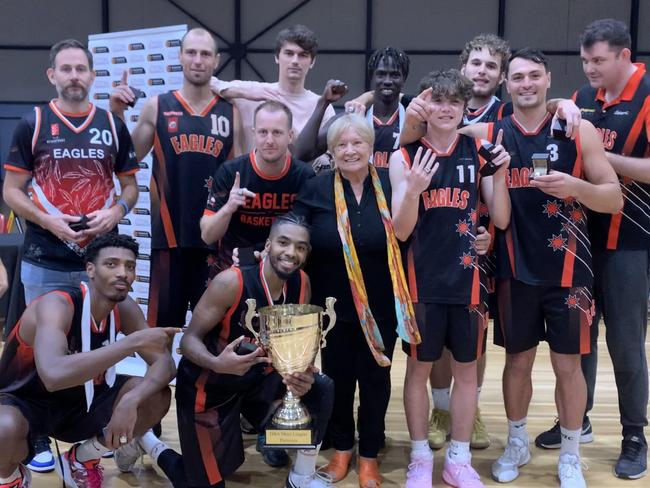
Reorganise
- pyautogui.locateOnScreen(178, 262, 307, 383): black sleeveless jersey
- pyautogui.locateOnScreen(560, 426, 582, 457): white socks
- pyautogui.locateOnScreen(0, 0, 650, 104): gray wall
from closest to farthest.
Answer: pyautogui.locateOnScreen(178, 262, 307, 383): black sleeveless jersey → pyautogui.locateOnScreen(560, 426, 582, 457): white socks → pyautogui.locateOnScreen(0, 0, 650, 104): gray wall

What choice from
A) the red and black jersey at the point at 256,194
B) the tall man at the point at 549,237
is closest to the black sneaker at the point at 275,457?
the red and black jersey at the point at 256,194

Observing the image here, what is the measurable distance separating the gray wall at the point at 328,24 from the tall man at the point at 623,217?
6.64 meters

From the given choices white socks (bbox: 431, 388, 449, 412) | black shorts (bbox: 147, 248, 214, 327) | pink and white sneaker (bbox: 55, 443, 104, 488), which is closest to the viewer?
pink and white sneaker (bbox: 55, 443, 104, 488)

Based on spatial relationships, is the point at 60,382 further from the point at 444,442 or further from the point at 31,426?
the point at 444,442

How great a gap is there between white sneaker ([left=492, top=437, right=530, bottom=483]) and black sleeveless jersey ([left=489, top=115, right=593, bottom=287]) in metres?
0.77

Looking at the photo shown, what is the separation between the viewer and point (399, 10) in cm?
929

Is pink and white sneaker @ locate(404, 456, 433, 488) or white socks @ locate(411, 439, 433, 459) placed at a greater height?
white socks @ locate(411, 439, 433, 459)

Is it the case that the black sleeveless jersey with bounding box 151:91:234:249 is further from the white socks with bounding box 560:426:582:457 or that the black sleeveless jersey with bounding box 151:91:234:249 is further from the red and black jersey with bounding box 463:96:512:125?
the white socks with bounding box 560:426:582:457

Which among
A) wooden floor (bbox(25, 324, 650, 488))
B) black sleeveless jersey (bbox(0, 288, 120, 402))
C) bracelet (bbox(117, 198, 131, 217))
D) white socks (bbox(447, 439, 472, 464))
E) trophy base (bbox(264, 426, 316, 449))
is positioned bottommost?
wooden floor (bbox(25, 324, 650, 488))

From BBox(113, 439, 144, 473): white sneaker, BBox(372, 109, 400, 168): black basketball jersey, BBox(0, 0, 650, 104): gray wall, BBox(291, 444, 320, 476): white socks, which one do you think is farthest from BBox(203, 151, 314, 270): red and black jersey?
BBox(0, 0, 650, 104): gray wall

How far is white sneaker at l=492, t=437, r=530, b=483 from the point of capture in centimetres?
296

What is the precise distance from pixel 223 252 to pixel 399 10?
708 centimetres

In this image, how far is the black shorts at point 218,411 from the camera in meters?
2.67

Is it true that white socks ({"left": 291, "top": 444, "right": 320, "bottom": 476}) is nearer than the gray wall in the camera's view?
Yes
